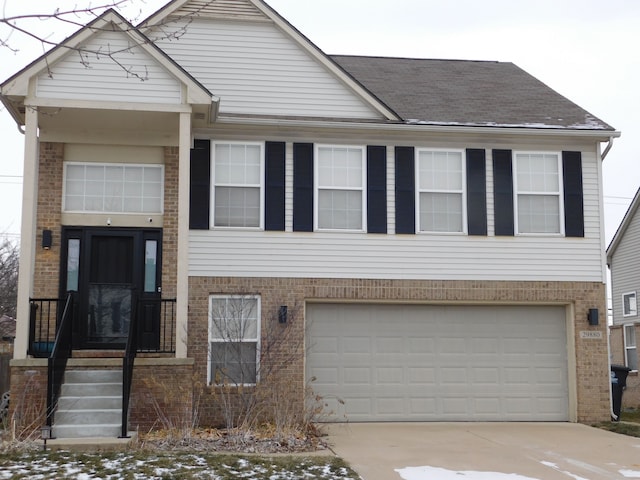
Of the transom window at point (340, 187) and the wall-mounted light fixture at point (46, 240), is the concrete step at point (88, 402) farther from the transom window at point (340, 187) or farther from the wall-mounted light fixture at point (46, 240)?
the transom window at point (340, 187)

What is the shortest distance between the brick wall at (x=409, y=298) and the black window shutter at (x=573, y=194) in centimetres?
101

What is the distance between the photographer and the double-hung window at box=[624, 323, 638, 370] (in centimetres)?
2145

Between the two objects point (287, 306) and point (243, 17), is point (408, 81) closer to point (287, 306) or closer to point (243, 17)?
point (243, 17)

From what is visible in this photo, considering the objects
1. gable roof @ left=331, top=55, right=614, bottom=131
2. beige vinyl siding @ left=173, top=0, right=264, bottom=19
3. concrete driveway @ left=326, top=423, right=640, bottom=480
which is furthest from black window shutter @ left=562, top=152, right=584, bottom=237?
beige vinyl siding @ left=173, top=0, right=264, bottom=19

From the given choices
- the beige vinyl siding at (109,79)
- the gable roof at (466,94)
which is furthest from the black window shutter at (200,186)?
the gable roof at (466,94)

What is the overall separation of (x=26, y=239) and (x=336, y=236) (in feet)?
16.7

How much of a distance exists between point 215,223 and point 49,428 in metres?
4.60

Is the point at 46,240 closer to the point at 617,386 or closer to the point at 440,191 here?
the point at 440,191

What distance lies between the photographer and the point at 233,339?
43.1ft

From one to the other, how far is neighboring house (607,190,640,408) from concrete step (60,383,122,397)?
14614 millimetres

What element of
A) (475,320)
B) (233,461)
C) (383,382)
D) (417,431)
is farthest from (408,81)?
(233,461)

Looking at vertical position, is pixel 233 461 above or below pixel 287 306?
below

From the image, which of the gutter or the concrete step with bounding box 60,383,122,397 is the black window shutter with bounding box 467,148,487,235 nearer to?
the gutter

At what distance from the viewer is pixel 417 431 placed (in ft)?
41.4
